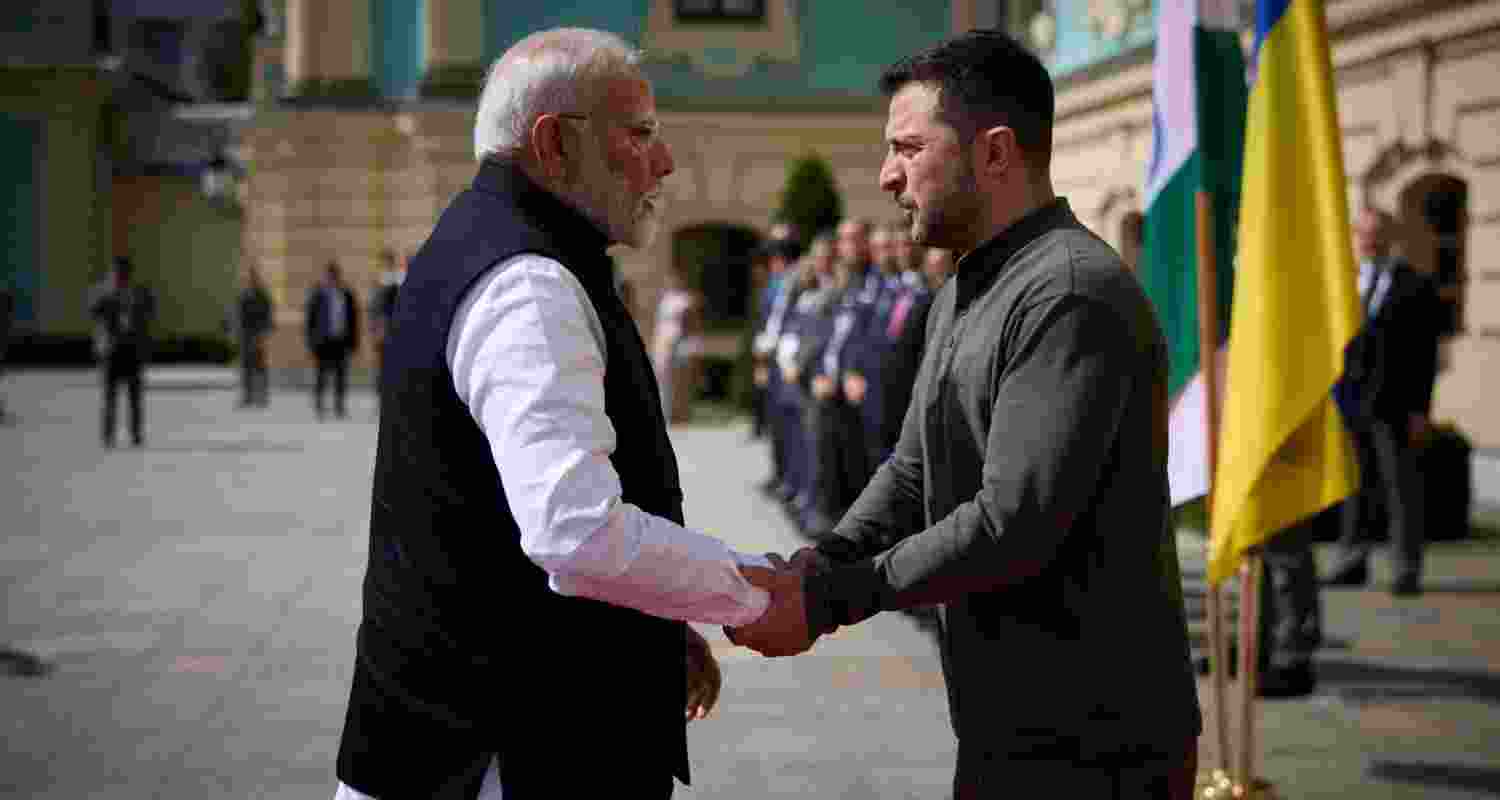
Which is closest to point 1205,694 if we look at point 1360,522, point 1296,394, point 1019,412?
Result: point 1296,394

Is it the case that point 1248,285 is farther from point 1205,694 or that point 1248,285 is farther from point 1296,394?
point 1205,694

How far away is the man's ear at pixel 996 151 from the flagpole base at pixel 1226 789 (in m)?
2.72

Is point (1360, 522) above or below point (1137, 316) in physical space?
below

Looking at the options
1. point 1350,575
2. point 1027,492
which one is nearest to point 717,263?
point 1350,575

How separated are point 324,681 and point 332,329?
1753 cm

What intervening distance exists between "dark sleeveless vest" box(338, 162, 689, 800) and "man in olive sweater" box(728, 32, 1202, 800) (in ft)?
1.02

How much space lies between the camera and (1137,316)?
298 centimetres

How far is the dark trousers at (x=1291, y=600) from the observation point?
7.41m

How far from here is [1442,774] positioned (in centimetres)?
620

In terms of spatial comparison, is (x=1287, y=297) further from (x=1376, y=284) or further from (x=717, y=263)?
(x=717, y=263)

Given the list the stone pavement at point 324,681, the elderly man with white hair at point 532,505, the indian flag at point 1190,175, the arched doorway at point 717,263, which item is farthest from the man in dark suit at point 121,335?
the elderly man with white hair at point 532,505

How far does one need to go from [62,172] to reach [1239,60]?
43129 millimetres

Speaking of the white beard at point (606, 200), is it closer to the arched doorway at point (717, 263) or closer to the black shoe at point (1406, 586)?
the black shoe at point (1406, 586)

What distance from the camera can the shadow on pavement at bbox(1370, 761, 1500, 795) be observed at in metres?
6.07
